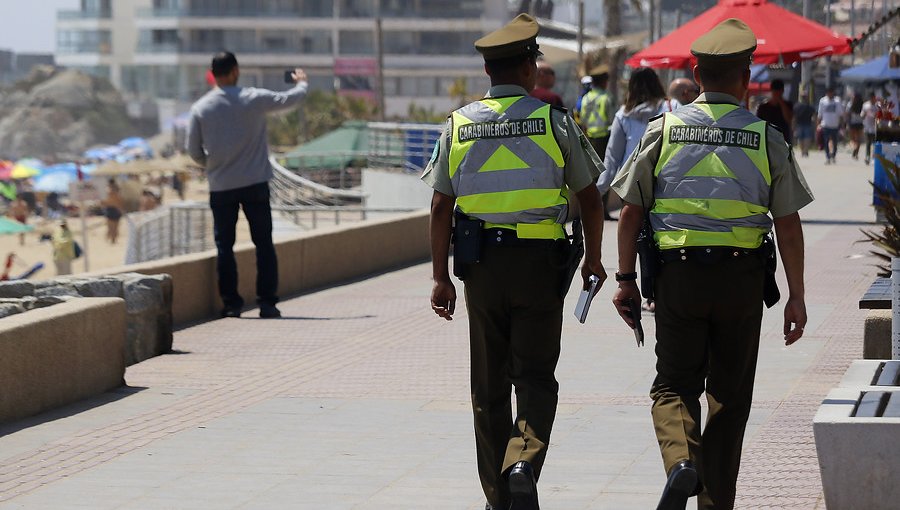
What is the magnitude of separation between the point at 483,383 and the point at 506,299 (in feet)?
1.04

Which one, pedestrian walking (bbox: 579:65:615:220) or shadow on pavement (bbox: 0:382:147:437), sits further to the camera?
pedestrian walking (bbox: 579:65:615:220)

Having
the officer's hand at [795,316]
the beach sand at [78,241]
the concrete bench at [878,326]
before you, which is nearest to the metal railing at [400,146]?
the beach sand at [78,241]

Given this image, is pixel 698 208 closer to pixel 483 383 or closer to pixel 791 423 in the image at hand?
pixel 483 383

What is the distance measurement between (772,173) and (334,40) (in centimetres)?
10506

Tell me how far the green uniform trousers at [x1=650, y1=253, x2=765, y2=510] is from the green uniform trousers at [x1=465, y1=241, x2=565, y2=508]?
0.39 m

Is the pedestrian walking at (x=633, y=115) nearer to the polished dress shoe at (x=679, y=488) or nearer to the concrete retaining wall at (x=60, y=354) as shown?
the concrete retaining wall at (x=60, y=354)

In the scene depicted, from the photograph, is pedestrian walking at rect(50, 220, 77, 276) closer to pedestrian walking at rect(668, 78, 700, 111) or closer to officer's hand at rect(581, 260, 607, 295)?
pedestrian walking at rect(668, 78, 700, 111)

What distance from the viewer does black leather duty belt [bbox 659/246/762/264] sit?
5.12m

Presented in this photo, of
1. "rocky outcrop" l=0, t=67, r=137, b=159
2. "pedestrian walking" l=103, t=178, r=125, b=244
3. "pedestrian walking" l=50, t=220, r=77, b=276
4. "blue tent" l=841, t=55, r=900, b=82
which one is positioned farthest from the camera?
"rocky outcrop" l=0, t=67, r=137, b=159

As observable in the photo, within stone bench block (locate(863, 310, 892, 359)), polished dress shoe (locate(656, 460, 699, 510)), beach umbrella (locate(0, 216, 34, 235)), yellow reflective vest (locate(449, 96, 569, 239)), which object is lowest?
beach umbrella (locate(0, 216, 34, 235))

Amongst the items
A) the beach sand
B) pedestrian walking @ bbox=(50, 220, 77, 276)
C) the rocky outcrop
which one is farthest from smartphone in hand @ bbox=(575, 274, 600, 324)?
→ the rocky outcrop

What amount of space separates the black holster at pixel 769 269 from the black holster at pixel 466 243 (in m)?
0.93

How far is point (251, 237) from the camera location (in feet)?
37.0

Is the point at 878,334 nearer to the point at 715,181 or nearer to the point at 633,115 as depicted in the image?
the point at 715,181
